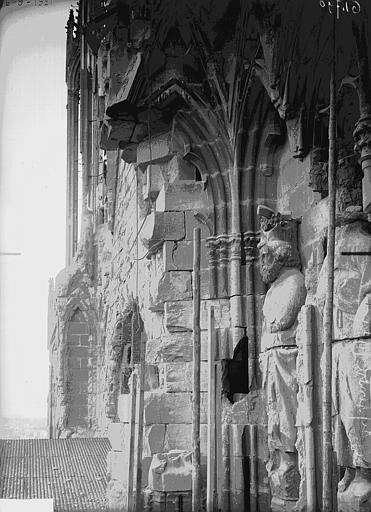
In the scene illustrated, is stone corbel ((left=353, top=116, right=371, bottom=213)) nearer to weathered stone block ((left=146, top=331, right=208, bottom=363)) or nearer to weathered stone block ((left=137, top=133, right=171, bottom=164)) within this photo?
weathered stone block ((left=146, top=331, right=208, bottom=363))

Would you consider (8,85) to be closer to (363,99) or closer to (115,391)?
(363,99)

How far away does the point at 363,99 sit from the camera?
4812 millimetres

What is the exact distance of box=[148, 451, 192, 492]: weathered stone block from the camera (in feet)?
19.8

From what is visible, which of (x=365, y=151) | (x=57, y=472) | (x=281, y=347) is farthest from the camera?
(x=57, y=472)

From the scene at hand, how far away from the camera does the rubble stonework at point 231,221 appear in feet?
17.2

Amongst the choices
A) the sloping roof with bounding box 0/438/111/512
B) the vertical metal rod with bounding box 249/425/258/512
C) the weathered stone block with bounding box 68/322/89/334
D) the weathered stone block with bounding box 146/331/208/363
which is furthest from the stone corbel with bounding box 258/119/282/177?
the weathered stone block with bounding box 68/322/89/334

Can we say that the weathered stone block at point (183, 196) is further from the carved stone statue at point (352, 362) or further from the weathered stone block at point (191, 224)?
the carved stone statue at point (352, 362)

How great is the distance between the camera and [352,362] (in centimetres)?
457

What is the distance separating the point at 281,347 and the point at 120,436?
1.60 m

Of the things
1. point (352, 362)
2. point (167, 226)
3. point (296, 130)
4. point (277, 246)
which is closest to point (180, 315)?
point (167, 226)

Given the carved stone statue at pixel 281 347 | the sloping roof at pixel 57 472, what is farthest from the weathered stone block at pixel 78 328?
the carved stone statue at pixel 281 347

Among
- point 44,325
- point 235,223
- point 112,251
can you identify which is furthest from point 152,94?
point 112,251

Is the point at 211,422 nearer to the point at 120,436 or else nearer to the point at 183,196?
the point at 120,436

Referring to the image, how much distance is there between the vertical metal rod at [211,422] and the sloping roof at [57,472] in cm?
113
